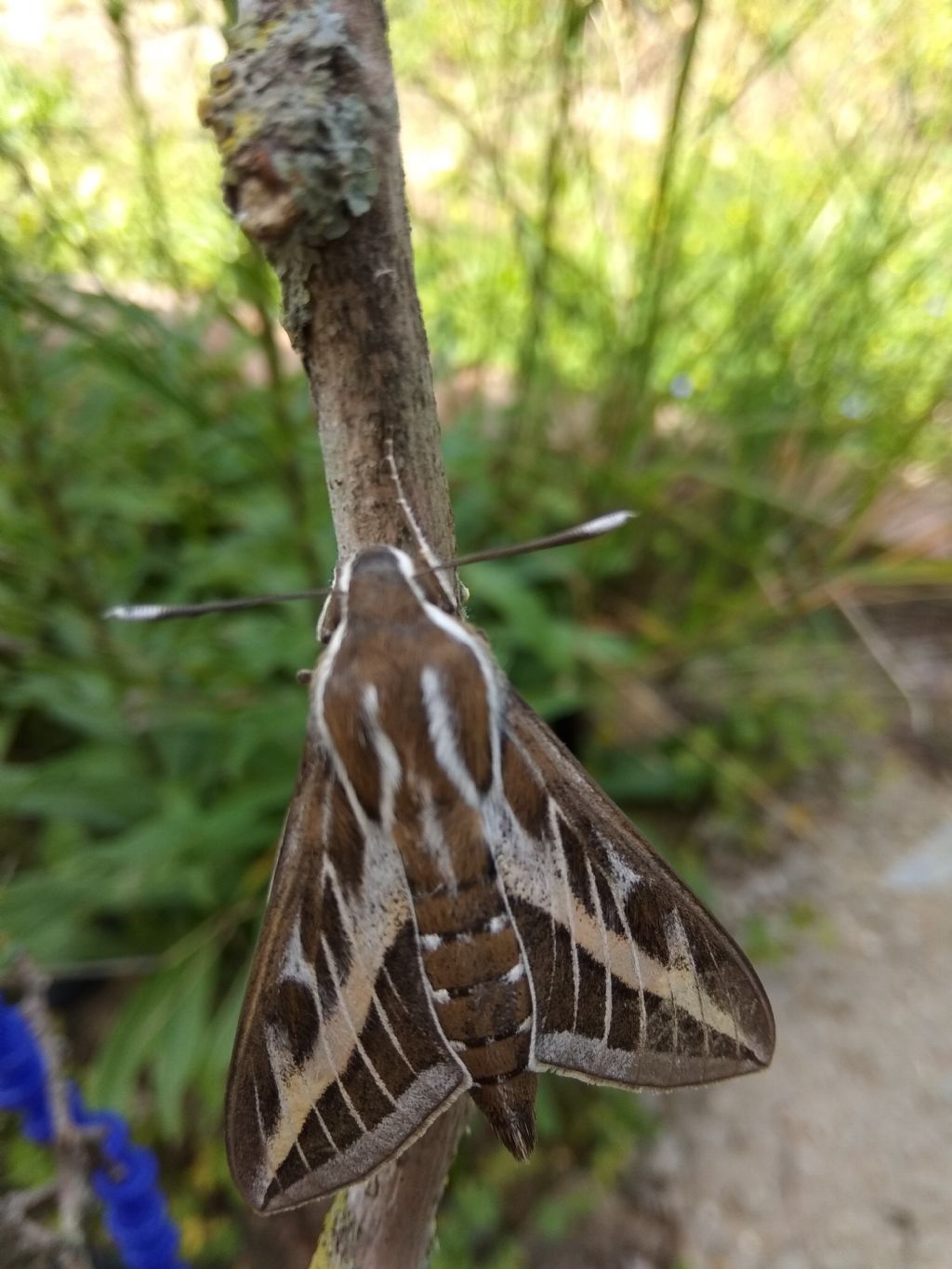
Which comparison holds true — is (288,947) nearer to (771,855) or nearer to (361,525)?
(361,525)

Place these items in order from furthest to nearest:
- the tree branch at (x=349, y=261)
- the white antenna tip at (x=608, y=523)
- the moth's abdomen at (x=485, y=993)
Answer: the moth's abdomen at (x=485, y=993)
the white antenna tip at (x=608, y=523)
the tree branch at (x=349, y=261)

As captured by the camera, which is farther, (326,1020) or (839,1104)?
(839,1104)

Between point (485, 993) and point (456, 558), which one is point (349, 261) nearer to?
point (456, 558)

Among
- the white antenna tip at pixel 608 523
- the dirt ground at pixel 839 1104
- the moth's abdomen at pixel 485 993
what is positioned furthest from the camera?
the dirt ground at pixel 839 1104

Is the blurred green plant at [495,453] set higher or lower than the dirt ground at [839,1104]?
higher

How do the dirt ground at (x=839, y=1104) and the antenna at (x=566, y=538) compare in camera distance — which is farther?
the dirt ground at (x=839, y=1104)

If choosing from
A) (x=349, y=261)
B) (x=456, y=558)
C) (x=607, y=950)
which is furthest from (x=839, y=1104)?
(x=349, y=261)

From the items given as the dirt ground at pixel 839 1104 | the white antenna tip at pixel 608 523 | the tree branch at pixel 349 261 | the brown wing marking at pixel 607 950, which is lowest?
the dirt ground at pixel 839 1104

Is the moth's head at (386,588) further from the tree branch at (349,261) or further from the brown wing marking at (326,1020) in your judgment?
the brown wing marking at (326,1020)

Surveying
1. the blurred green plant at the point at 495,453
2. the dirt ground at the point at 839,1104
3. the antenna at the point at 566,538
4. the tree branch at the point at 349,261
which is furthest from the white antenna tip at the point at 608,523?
the dirt ground at the point at 839,1104
